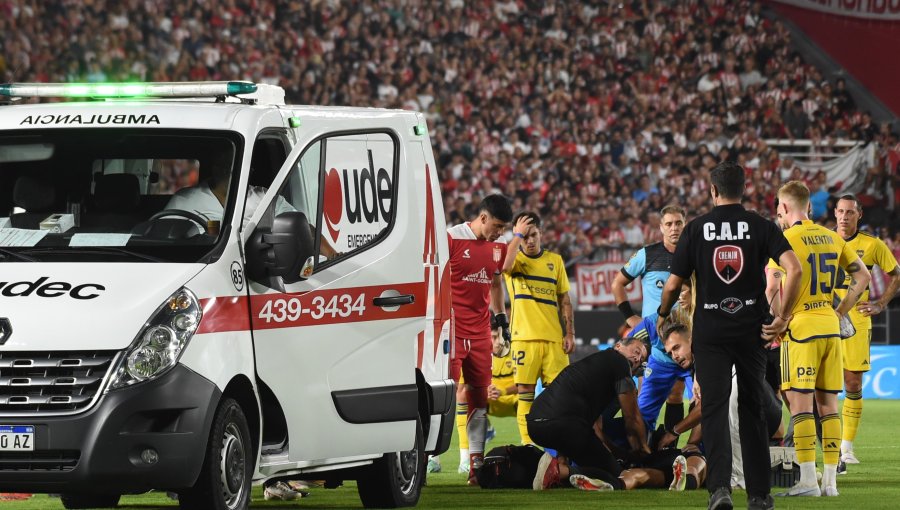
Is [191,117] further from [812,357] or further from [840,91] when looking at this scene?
[840,91]

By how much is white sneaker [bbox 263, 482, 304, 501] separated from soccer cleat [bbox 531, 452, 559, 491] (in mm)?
1753

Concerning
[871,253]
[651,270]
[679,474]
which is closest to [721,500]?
[679,474]

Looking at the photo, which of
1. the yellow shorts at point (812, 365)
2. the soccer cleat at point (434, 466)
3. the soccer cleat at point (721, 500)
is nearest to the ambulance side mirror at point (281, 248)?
the soccer cleat at point (721, 500)

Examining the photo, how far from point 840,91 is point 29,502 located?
23.3 m

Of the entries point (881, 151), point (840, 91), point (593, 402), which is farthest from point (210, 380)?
point (840, 91)

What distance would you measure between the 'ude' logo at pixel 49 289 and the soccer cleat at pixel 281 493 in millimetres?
3248

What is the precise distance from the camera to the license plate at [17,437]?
6516 mm

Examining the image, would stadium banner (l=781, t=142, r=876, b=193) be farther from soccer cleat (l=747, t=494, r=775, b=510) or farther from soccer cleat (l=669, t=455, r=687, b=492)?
soccer cleat (l=747, t=494, r=775, b=510)

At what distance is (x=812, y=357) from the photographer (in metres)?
9.98

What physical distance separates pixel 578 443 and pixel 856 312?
4.92 m

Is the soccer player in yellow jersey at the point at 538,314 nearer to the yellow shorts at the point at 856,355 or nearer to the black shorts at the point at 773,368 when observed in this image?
the black shorts at the point at 773,368

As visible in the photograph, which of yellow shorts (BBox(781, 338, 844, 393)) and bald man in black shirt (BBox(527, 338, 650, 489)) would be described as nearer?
yellow shorts (BBox(781, 338, 844, 393))

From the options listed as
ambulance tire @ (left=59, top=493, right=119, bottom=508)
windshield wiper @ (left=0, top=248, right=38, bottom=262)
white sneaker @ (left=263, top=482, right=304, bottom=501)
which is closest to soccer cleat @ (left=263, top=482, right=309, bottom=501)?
white sneaker @ (left=263, top=482, right=304, bottom=501)

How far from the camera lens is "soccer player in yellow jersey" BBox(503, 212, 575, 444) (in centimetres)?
→ 1382
